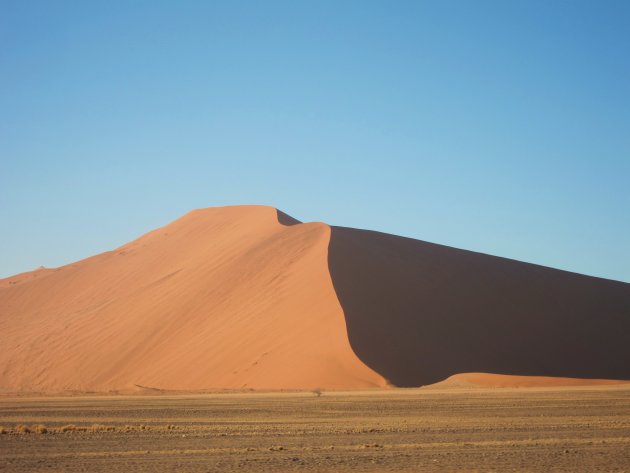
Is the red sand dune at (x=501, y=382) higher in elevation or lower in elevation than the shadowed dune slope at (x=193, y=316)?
lower

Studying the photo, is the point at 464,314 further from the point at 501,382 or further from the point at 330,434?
the point at 330,434

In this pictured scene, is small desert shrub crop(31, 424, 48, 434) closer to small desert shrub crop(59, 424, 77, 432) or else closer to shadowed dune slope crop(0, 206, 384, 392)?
small desert shrub crop(59, 424, 77, 432)

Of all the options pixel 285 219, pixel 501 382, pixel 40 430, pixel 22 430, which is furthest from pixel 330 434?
pixel 285 219

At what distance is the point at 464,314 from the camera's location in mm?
46844

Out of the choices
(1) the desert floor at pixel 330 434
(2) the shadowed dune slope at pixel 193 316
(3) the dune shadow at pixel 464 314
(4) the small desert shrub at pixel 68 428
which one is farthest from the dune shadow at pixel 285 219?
(4) the small desert shrub at pixel 68 428

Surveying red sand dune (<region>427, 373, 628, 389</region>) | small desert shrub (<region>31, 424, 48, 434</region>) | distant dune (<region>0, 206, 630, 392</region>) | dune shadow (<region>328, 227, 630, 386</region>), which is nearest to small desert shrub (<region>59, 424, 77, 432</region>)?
small desert shrub (<region>31, 424, 48, 434</region>)

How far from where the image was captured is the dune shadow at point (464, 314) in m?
40.8

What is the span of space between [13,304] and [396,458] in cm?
5634

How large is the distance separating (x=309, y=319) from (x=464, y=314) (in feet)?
29.3

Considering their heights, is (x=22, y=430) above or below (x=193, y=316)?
below

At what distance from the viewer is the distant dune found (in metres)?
40.4

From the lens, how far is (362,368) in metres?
37.3

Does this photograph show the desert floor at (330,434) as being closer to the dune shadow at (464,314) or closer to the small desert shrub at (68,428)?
the small desert shrub at (68,428)

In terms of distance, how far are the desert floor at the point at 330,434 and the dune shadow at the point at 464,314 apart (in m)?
9.97
